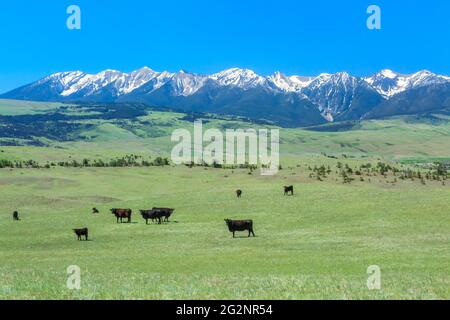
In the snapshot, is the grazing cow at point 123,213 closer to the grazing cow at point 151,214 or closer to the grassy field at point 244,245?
the grassy field at point 244,245

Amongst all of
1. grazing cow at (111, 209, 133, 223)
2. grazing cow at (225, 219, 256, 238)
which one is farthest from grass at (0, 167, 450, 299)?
grazing cow at (111, 209, 133, 223)

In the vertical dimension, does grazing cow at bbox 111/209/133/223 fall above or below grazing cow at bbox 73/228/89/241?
above

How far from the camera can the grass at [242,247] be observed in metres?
19.3

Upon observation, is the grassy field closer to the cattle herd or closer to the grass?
the grass

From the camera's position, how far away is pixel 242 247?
41.0m

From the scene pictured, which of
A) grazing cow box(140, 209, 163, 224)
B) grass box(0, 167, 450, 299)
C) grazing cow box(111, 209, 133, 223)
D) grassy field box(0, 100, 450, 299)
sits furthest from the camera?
grazing cow box(111, 209, 133, 223)

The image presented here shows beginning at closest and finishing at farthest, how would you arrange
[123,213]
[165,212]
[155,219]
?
[165,212] < [123,213] < [155,219]

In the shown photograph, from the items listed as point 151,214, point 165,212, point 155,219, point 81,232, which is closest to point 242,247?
point 81,232

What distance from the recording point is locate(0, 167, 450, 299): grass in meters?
19.3

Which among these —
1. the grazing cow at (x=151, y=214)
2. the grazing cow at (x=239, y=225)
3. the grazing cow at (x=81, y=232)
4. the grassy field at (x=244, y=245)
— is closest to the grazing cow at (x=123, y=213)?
the grassy field at (x=244, y=245)

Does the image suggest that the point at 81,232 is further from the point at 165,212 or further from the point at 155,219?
the point at 155,219
